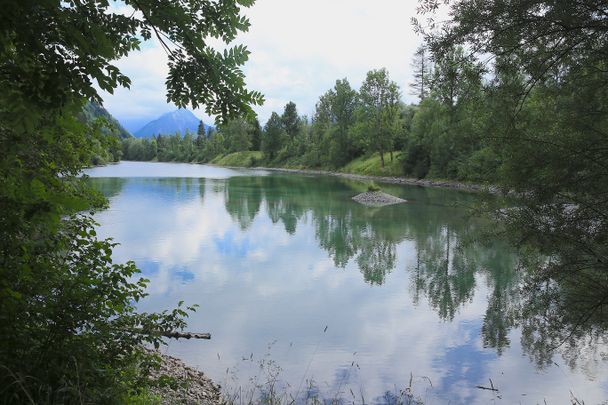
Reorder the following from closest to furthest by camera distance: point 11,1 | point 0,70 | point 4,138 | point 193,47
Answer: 1. point 11,1
2. point 0,70
3. point 193,47
4. point 4,138

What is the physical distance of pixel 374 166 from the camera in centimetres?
7375

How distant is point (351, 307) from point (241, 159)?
368 ft

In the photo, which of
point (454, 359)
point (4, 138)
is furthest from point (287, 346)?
point (4, 138)

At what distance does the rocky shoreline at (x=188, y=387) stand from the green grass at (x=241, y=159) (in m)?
109

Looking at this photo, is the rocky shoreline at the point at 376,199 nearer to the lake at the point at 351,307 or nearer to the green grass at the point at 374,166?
the lake at the point at 351,307

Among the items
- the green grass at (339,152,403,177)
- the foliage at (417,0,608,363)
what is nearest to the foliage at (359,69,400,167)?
the green grass at (339,152,403,177)

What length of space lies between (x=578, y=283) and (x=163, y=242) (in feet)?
60.9

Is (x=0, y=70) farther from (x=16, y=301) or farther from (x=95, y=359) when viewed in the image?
(x=95, y=359)

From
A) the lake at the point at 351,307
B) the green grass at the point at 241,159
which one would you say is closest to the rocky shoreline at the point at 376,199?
the lake at the point at 351,307

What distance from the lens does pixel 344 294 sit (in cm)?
1532

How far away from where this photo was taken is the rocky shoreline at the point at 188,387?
732 cm

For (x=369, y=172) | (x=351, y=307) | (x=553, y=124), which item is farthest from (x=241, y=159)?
(x=553, y=124)

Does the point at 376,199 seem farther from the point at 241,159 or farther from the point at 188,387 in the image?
the point at 241,159

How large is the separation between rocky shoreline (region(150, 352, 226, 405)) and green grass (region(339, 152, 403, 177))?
58.9 m
